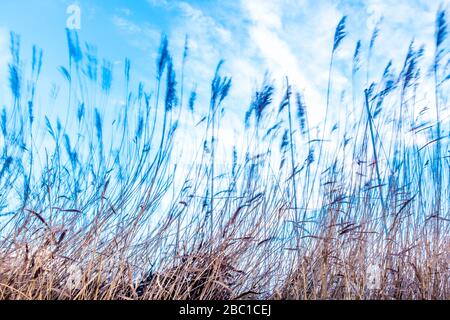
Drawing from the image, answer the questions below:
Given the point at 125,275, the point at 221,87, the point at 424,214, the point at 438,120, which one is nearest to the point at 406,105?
the point at 438,120

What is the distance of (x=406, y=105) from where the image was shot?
184 centimetres

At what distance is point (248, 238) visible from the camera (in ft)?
5.39

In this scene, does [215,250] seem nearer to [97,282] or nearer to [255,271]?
[255,271]

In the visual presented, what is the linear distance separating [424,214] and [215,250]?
0.78 m

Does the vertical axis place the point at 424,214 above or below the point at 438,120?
below

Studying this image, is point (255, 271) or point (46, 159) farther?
point (46, 159)
